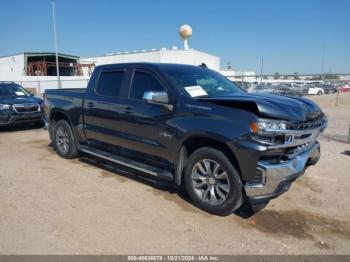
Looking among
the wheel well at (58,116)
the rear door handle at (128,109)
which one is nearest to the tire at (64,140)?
the wheel well at (58,116)

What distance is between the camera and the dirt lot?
10.8 ft

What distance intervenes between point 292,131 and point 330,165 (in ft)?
10.2

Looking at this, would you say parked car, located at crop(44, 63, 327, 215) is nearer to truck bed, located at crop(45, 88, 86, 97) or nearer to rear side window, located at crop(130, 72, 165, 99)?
rear side window, located at crop(130, 72, 165, 99)

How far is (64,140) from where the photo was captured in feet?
21.5

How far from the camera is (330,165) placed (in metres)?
6.11

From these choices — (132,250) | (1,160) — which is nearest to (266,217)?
(132,250)

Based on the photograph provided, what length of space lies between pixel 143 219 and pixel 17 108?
760cm

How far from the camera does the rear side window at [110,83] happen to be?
17.2 ft

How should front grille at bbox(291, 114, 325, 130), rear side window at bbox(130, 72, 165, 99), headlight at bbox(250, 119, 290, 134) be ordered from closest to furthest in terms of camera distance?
headlight at bbox(250, 119, 290, 134) < front grille at bbox(291, 114, 325, 130) < rear side window at bbox(130, 72, 165, 99)

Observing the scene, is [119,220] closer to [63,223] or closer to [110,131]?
[63,223]

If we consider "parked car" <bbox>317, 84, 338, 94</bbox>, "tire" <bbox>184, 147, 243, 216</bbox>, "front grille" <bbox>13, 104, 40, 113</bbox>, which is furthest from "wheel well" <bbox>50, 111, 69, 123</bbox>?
"parked car" <bbox>317, 84, 338, 94</bbox>

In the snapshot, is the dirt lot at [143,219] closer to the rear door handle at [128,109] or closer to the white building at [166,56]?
the rear door handle at [128,109]

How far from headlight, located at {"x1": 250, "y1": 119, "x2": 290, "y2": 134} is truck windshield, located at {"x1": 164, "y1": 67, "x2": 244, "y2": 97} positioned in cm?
112

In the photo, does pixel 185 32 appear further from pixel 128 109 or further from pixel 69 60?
pixel 128 109
